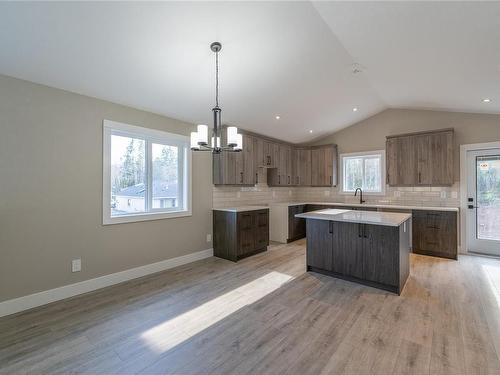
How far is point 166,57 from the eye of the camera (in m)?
2.71

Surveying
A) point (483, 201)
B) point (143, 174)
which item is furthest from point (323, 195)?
point (143, 174)

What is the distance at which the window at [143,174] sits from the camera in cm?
338

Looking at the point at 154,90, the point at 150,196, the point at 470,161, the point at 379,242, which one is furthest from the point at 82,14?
the point at 470,161

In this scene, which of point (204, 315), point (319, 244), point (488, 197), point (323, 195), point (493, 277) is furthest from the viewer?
point (323, 195)

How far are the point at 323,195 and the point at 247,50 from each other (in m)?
4.57

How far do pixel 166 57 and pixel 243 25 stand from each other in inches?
36.1

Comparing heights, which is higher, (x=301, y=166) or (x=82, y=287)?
(x=301, y=166)

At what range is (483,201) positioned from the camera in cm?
447

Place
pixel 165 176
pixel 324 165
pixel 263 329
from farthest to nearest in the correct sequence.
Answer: pixel 324 165, pixel 165 176, pixel 263 329

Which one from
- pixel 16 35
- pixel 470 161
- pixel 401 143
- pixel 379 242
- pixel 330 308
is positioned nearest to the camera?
pixel 16 35

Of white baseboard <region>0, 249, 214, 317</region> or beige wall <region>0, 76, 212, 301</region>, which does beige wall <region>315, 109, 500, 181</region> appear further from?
beige wall <region>0, 76, 212, 301</region>

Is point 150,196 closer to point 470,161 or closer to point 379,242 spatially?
point 379,242

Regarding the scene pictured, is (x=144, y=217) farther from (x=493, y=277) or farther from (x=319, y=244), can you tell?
(x=493, y=277)

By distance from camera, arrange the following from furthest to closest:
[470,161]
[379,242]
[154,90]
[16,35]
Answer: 1. [470,161]
2. [154,90]
3. [379,242]
4. [16,35]
